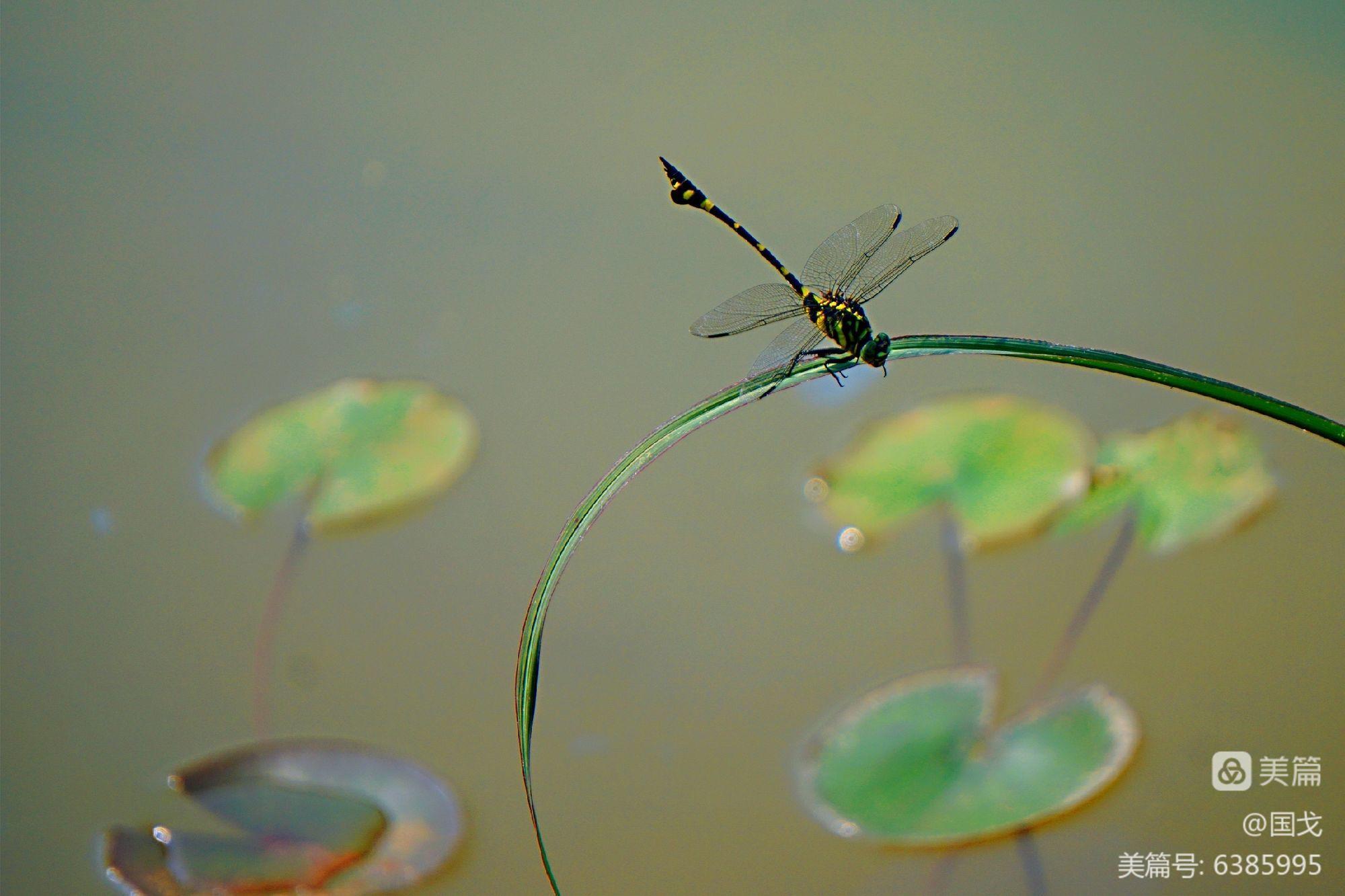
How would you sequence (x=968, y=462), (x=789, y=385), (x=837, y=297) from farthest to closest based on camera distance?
(x=968, y=462), (x=837, y=297), (x=789, y=385)

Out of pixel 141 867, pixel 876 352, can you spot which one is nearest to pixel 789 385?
pixel 876 352

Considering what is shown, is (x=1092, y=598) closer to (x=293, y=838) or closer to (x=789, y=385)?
(x=789, y=385)

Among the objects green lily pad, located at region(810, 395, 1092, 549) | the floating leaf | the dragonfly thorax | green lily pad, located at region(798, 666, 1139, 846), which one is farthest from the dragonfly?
the floating leaf

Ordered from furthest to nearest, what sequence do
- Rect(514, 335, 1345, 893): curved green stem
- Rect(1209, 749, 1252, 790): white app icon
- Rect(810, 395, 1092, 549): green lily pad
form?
1. Rect(1209, 749, 1252, 790): white app icon
2. Rect(810, 395, 1092, 549): green lily pad
3. Rect(514, 335, 1345, 893): curved green stem

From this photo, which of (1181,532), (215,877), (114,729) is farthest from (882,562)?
(114,729)

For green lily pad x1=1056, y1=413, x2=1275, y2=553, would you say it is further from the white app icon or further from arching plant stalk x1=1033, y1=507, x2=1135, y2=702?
the white app icon

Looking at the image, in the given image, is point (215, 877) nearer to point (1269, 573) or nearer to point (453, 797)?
point (453, 797)

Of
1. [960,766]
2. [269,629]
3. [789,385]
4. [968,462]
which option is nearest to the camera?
[789,385]

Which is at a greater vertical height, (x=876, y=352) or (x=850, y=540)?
(x=850, y=540)
